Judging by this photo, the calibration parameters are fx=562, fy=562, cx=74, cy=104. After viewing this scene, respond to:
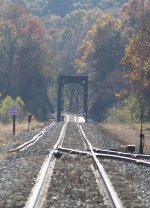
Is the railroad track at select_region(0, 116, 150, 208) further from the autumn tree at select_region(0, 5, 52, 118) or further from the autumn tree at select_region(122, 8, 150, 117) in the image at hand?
the autumn tree at select_region(0, 5, 52, 118)

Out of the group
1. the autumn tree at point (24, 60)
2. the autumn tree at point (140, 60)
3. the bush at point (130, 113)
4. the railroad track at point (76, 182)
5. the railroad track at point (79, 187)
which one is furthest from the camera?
the autumn tree at point (24, 60)

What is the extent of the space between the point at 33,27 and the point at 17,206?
284 ft

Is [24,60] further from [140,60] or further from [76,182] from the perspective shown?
[76,182]

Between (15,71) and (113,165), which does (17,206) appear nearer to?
(113,165)

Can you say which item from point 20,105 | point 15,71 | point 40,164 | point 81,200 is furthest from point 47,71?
point 81,200

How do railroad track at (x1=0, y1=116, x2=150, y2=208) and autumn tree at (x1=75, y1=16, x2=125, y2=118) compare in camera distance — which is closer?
railroad track at (x1=0, y1=116, x2=150, y2=208)

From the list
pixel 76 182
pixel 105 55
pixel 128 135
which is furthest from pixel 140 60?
pixel 76 182

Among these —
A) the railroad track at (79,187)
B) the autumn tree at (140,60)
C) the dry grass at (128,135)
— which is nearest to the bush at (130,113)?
the autumn tree at (140,60)

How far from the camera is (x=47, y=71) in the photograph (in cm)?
9481

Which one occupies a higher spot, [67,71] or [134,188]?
[67,71]

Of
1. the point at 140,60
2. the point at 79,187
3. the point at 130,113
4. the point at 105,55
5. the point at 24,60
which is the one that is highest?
the point at 105,55

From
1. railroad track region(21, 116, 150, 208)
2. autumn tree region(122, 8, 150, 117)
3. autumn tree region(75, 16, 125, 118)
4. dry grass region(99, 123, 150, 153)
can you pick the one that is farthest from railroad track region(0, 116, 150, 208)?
autumn tree region(75, 16, 125, 118)

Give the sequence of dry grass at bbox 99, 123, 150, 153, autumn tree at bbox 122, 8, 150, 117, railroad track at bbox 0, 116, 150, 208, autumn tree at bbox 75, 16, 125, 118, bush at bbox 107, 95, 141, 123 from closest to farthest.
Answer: railroad track at bbox 0, 116, 150, 208 → dry grass at bbox 99, 123, 150, 153 → autumn tree at bbox 122, 8, 150, 117 → bush at bbox 107, 95, 141, 123 → autumn tree at bbox 75, 16, 125, 118

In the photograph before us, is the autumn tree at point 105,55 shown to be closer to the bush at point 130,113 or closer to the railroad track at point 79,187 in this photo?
the bush at point 130,113
